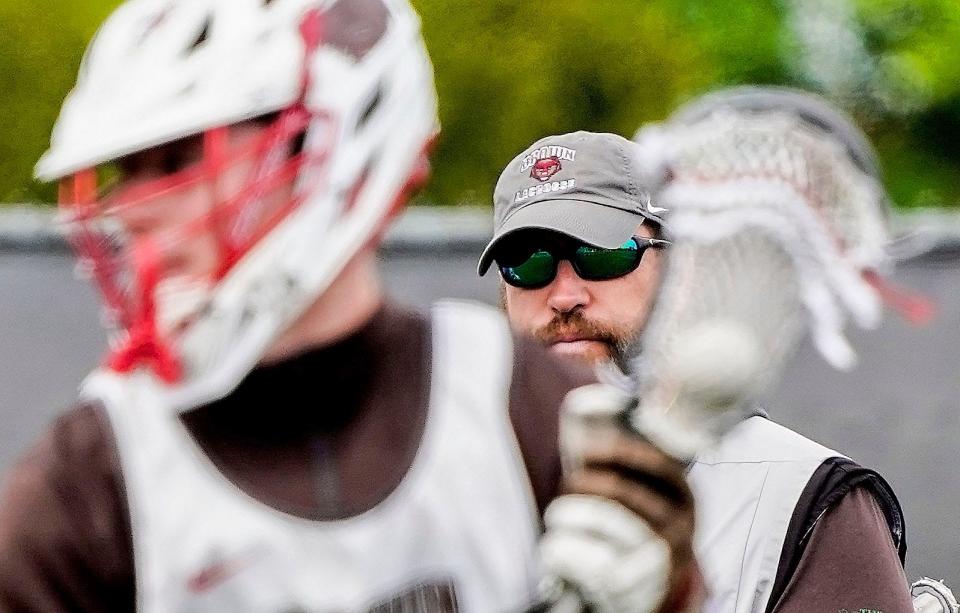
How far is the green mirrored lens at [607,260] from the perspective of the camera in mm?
3336

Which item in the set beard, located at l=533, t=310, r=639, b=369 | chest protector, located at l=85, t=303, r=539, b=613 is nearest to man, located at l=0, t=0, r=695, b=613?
chest protector, located at l=85, t=303, r=539, b=613

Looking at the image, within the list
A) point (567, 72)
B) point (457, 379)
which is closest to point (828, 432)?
point (457, 379)

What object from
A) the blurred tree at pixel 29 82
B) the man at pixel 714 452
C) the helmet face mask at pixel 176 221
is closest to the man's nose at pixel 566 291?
the man at pixel 714 452

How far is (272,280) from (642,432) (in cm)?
44

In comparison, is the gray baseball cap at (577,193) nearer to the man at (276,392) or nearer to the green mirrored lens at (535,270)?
the green mirrored lens at (535,270)

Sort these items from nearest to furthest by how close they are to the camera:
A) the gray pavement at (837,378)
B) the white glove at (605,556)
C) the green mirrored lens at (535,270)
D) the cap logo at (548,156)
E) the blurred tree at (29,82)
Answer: the white glove at (605,556) → the green mirrored lens at (535,270) → the cap logo at (548,156) → the gray pavement at (837,378) → the blurred tree at (29,82)

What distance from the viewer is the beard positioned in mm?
3297

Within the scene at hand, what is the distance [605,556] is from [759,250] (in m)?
0.36

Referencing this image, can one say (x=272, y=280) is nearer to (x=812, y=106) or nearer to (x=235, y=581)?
(x=235, y=581)

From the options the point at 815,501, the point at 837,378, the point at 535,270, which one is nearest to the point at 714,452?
the point at 815,501

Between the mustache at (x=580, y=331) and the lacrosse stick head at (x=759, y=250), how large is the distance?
1.63 meters

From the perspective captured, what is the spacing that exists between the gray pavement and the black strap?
9.10ft

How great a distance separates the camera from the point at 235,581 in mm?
1761

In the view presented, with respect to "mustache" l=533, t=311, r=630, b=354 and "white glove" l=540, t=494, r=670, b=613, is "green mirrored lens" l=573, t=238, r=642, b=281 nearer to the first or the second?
"mustache" l=533, t=311, r=630, b=354
